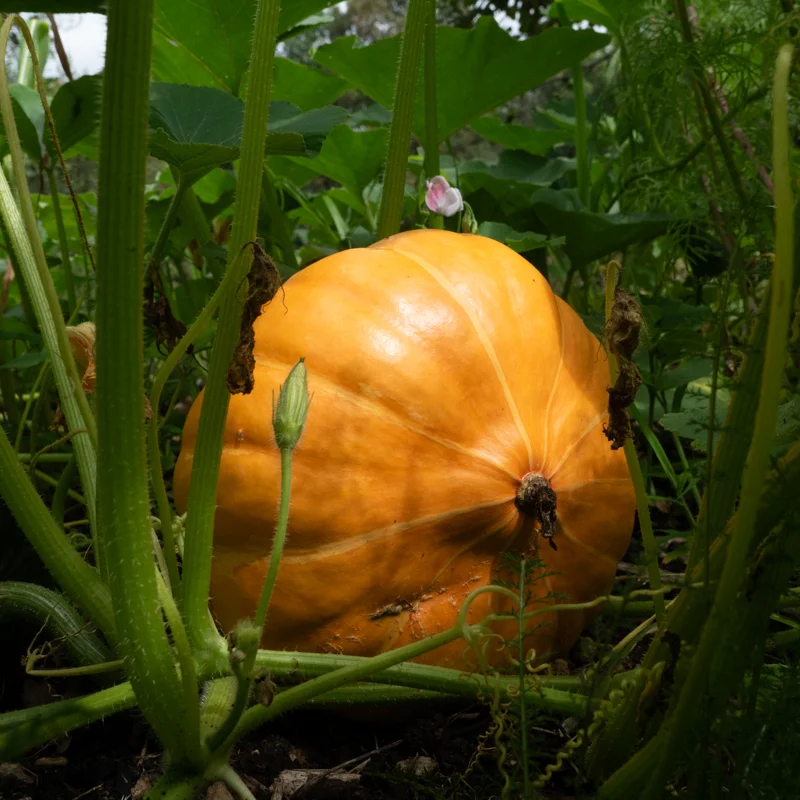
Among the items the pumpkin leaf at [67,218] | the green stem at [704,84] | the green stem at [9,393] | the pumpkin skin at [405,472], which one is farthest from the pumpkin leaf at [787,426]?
the pumpkin leaf at [67,218]

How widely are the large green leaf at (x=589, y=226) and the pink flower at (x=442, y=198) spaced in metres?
0.22

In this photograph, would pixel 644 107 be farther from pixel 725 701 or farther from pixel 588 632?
pixel 725 701

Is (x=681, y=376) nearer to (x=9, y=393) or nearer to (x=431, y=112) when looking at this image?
(x=431, y=112)

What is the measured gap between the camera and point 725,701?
24.2 inches

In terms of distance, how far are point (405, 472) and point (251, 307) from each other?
1.00 ft

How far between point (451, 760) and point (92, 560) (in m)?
0.68

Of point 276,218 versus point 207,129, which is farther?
point 276,218

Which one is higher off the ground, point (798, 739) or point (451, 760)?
point (798, 739)

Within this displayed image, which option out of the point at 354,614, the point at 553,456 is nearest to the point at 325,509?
the point at 354,614

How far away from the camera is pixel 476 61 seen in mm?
1621

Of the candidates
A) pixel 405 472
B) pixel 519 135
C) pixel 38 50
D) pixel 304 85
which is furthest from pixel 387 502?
pixel 38 50

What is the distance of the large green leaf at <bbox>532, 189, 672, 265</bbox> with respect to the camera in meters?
1.56

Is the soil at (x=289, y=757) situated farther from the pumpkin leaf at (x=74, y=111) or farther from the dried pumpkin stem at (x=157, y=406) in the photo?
the pumpkin leaf at (x=74, y=111)

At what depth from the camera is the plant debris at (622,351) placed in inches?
33.5
